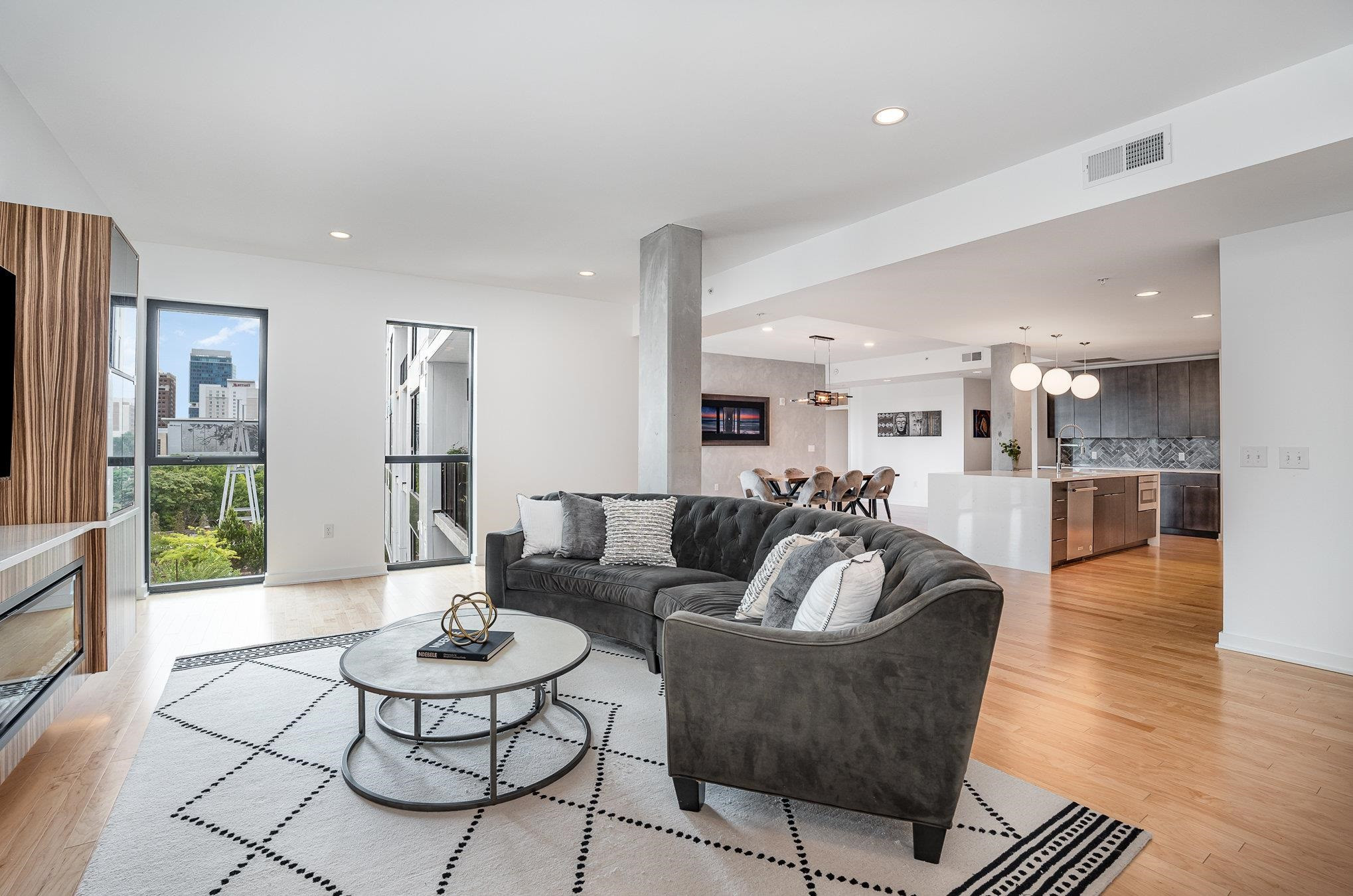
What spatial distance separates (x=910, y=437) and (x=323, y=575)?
393 inches

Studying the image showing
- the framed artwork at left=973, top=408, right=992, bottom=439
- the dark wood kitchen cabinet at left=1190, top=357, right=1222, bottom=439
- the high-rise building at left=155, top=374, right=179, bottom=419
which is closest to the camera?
the high-rise building at left=155, top=374, right=179, bottom=419

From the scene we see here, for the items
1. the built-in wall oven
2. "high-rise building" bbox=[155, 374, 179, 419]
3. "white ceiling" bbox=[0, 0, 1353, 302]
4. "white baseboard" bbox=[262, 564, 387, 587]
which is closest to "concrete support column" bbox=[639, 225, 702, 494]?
"white ceiling" bbox=[0, 0, 1353, 302]

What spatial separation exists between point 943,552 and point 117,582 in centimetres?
366

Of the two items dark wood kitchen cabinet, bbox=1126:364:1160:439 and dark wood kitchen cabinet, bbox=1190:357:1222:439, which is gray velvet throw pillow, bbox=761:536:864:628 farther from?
dark wood kitchen cabinet, bbox=1126:364:1160:439

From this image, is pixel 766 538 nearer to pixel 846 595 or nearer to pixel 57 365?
pixel 846 595

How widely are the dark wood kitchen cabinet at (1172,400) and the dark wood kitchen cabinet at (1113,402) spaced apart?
0.42m

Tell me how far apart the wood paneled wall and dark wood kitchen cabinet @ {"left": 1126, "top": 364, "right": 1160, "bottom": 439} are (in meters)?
11.3

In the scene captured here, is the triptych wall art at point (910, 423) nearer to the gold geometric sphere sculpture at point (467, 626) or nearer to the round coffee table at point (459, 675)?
the round coffee table at point (459, 675)

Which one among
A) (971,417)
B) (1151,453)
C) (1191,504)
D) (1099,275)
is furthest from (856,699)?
(971,417)

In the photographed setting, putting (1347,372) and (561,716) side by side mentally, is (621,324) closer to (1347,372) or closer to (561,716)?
(561,716)

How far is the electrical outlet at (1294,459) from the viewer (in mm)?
3539

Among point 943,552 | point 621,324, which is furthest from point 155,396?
point 943,552

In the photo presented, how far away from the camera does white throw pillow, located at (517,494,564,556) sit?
413 cm

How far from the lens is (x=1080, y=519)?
659cm
